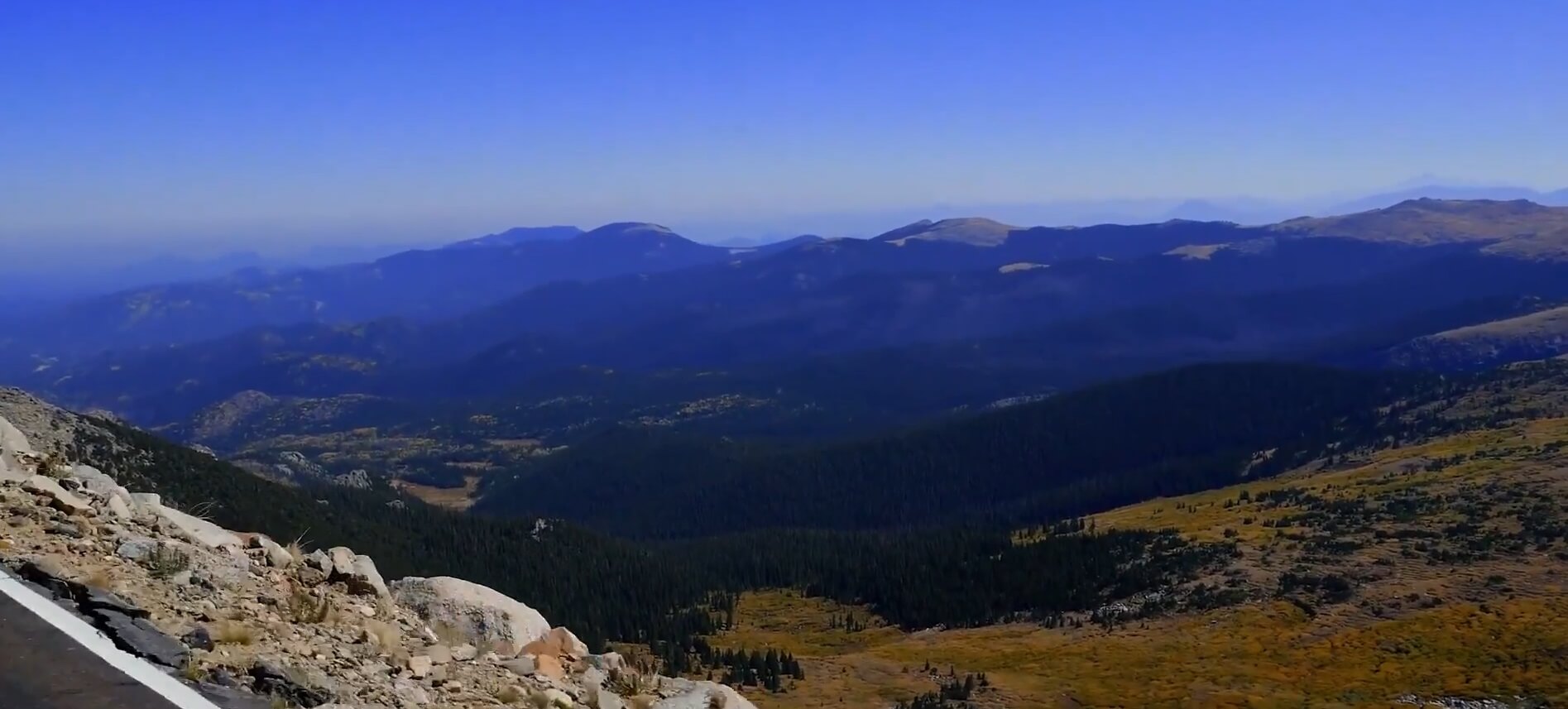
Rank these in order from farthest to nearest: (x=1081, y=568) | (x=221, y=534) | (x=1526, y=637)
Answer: (x=1081, y=568) → (x=1526, y=637) → (x=221, y=534)

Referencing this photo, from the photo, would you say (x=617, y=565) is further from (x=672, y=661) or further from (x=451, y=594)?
(x=451, y=594)

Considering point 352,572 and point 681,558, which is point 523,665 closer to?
point 352,572

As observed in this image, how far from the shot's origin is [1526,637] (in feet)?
191

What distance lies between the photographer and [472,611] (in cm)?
1769

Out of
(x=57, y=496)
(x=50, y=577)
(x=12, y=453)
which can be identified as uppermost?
(x=12, y=453)

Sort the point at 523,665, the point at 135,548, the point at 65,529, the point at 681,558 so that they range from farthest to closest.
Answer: the point at 681,558, the point at 65,529, the point at 135,548, the point at 523,665

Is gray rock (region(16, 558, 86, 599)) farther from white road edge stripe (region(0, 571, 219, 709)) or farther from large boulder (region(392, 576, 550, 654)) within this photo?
large boulder (region(392, 576, 550, 654))

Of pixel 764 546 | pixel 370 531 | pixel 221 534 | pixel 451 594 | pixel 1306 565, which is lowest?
pixel 764 546

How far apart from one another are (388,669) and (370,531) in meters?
127

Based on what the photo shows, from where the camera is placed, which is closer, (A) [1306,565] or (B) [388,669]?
(B) [388,669]

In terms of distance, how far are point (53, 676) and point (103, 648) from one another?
2.04 feet

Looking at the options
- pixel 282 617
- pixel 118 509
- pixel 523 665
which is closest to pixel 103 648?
pixel 282 617

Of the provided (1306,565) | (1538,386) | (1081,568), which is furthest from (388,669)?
(1538,386)

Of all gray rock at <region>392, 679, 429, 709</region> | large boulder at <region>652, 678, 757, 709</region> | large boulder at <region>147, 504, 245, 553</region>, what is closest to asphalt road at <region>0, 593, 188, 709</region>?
gray rock at <region>392, 679, 429, 709</region>
